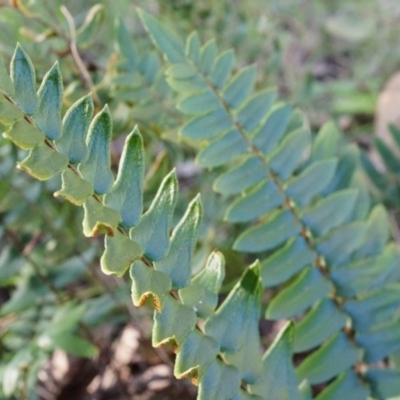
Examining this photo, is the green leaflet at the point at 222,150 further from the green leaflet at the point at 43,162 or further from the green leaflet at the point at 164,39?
the green leaflet at the point at 43,162

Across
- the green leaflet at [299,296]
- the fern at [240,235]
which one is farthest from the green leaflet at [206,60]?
the green leaflet at [299,296]

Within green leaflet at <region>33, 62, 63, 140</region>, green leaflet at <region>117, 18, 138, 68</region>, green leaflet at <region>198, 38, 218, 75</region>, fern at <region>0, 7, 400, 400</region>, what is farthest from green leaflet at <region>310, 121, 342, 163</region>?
green leaflet at <region>33, 62, 63, 140</region>

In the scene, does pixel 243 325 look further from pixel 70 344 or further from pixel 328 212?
pixel 70 344

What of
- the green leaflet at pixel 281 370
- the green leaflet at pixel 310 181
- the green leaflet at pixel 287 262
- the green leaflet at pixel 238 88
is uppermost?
the green leaflet at pixel 238 88

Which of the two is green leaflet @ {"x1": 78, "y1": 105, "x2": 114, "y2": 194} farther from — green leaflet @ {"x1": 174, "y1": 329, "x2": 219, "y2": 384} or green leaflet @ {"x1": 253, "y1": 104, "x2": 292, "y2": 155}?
green leaflet @ {"x1": 253, "y1": 104, "x2": 292, "y2": 155}

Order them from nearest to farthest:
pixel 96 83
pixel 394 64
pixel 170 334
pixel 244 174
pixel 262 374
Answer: pixel 170 334
pixel 262 374
pixel 244 174
pixel 96 83
pixel 394 64

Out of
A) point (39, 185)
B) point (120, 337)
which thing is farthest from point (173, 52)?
point (120, 337)

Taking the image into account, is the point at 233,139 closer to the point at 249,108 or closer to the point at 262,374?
the point at 249,108
